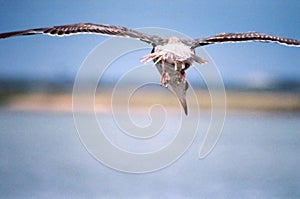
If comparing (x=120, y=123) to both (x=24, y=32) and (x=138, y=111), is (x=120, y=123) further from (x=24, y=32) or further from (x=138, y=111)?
(x=24, y=32)

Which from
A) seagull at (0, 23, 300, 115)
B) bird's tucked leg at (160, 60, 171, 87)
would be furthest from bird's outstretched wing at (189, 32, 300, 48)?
bird's tucked leg at (160, 60, 171, 87)

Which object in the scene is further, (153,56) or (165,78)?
(165,78)

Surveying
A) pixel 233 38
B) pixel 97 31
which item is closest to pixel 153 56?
pixel 97 31

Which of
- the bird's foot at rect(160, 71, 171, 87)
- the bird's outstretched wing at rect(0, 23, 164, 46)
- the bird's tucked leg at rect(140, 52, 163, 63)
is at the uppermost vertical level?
the bird's outstretched wing at rect(0, 23, 164, 46)

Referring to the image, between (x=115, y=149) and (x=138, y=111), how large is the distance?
0.26 metres

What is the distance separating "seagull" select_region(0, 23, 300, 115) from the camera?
6.94 feet

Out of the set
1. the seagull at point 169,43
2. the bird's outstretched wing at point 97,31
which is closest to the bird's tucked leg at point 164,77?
the seagull at point 169,43

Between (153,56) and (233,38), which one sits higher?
(233,38)

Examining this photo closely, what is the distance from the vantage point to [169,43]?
7.29 ft

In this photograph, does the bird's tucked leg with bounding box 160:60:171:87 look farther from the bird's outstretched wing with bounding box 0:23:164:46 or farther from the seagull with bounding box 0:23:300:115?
the bird's outstretched wing with bounding box 0:23:164:46

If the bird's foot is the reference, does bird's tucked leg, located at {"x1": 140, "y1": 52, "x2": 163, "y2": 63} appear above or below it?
above

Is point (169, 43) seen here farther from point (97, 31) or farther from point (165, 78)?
point (97, 31)

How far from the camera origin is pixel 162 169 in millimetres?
2756

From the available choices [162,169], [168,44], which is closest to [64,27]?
[168,44]
